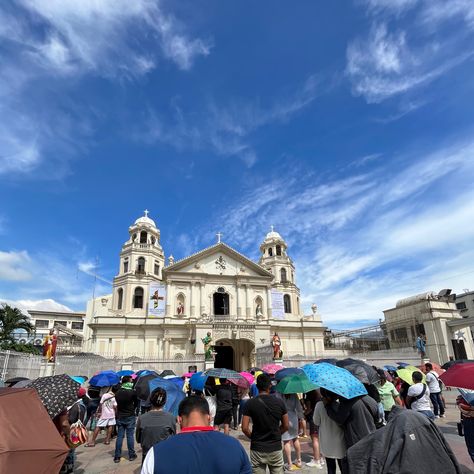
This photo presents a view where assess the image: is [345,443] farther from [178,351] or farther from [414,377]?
[178,351]

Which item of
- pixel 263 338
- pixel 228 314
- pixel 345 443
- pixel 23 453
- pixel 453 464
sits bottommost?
pixel 345 443

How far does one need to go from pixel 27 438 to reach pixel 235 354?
35276 millimetres

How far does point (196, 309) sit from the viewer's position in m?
35.3

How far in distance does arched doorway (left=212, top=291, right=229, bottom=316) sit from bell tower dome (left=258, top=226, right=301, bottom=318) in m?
6.53

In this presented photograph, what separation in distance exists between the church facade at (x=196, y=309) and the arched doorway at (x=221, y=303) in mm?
102

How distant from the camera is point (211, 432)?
2.48 metres

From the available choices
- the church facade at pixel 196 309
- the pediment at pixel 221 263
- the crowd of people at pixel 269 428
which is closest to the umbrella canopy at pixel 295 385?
the crowd of people at pixel 269 428

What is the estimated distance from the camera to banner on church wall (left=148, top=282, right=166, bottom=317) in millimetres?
34594

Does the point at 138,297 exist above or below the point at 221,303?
above

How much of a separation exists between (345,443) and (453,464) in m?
2.23

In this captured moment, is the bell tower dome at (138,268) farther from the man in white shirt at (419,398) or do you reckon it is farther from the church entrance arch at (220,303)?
the man in white shirt at (419,398)

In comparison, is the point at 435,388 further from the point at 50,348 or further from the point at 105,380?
the point at 50,348

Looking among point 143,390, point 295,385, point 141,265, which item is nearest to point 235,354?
point 141,265

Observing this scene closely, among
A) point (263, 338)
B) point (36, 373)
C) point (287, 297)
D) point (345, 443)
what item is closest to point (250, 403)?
Answer: point (345, 443)
